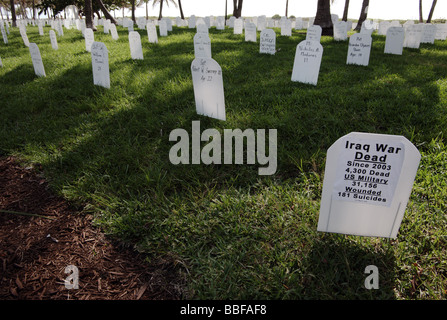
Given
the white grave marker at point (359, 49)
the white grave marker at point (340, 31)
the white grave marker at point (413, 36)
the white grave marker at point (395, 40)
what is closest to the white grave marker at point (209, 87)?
the white grave marker at point (359, 49)

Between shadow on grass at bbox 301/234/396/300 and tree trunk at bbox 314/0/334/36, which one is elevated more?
tree trunk at bbox 314/0/334/36

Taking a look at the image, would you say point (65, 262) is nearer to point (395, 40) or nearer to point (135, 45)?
point (135, 45)

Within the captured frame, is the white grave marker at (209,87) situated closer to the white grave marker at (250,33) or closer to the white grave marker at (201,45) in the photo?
the white grave marker at (201,45)

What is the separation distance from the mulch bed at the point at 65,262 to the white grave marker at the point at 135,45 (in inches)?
203

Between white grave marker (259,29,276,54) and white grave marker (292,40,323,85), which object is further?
white grave marker (259,29,276,54)

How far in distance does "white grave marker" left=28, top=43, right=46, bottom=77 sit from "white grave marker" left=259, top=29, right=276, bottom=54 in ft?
17.3

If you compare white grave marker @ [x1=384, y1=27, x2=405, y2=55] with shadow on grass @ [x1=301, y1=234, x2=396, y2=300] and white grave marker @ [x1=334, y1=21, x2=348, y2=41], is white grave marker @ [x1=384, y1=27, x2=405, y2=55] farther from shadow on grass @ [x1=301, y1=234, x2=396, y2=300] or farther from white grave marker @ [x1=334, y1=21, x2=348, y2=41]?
shadow on grass @ [x1=301, y1=234, x2=396, y2=300]

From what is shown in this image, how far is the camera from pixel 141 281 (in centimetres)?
169

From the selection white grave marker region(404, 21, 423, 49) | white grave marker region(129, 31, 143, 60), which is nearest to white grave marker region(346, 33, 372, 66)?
white grave marker region(404, 21, 423, 49)

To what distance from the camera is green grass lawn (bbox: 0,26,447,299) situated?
1655 millimetres

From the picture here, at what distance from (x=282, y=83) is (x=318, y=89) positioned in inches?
25.4

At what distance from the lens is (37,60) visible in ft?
18.1

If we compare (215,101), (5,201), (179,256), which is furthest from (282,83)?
(5,201)

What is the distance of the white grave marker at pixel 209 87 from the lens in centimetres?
333
